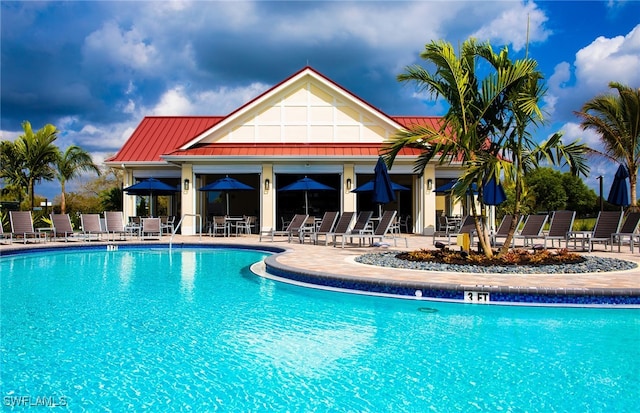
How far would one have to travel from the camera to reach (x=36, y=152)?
24.3 metres

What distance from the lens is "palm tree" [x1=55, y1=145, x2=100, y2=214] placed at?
25.6 m

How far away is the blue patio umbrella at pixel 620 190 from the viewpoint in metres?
14.0

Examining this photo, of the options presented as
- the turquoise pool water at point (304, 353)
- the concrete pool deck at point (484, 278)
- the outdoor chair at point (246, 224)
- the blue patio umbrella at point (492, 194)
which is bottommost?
the turquoise pool water at point (304, 353)

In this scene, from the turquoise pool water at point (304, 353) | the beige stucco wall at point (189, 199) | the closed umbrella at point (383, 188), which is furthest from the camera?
the beige stucco wall at point (189, 199)

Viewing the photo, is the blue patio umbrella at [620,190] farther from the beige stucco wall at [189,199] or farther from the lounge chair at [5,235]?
the lounge chair at [5,235]

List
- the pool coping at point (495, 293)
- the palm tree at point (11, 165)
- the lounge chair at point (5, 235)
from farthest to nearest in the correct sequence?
1. the palm tree at point (11, 165)
2. the lounge chair at point (5, 235)
3. the pool coping at point (495, 293)

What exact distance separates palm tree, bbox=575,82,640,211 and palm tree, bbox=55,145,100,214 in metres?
23.6

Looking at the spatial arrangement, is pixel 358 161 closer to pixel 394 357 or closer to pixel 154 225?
pixel 154 225

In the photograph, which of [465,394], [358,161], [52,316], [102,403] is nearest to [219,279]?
[52,316]

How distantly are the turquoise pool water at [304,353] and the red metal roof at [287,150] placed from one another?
39.6 ft

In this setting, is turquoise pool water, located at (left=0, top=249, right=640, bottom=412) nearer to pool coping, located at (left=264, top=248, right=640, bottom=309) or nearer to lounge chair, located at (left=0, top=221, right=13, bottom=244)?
pool coping, located at (left=264, top=248, right=640, bottom=309)

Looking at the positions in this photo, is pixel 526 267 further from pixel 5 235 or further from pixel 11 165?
pixel 11 165

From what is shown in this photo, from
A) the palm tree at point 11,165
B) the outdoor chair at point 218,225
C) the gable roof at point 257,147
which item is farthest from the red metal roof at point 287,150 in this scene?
the palm tree at point 11,165

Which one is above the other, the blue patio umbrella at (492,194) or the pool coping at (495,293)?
the blue patio umbrella at (492,194)
